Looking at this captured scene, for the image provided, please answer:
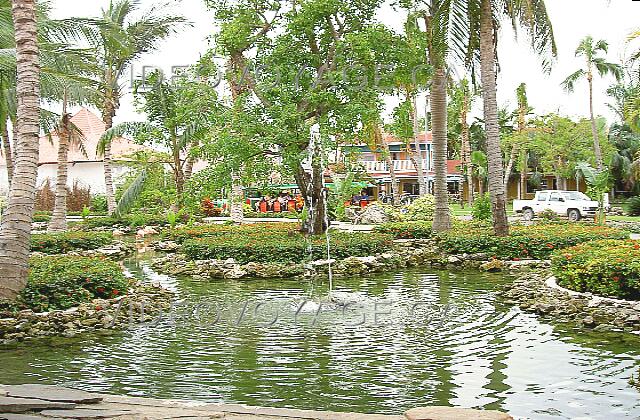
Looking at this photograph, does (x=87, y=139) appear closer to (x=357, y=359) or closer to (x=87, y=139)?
(x=87, y=139)

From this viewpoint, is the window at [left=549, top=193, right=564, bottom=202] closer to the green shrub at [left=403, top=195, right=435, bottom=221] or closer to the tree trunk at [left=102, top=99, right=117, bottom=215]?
the green shrub at [left=403, top=195, right=435, bottom=221]

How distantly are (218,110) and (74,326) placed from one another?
988cm

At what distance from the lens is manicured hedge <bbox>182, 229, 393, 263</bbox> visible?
1658 centimetres

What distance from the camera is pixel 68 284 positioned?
1079cm

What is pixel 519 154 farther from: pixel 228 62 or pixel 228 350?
pixel 228 350

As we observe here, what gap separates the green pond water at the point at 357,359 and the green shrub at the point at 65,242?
814cm

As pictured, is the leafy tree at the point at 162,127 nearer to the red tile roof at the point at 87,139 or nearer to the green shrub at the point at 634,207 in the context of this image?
the red tile roof at the point at 87,139

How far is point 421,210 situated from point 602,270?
20474 mm

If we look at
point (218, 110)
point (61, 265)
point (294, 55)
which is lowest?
point (61, 265)

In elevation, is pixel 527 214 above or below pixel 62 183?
below

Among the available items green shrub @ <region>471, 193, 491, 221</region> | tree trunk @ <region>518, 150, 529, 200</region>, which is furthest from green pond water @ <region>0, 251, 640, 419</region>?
tree trunk @ <region>518, 150, 529, 200</region>

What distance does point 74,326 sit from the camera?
9.91 metres

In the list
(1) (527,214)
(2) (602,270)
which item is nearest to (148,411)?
(2) (602,270)

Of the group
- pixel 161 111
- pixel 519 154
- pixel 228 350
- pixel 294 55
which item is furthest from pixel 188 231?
pixel 519 154
